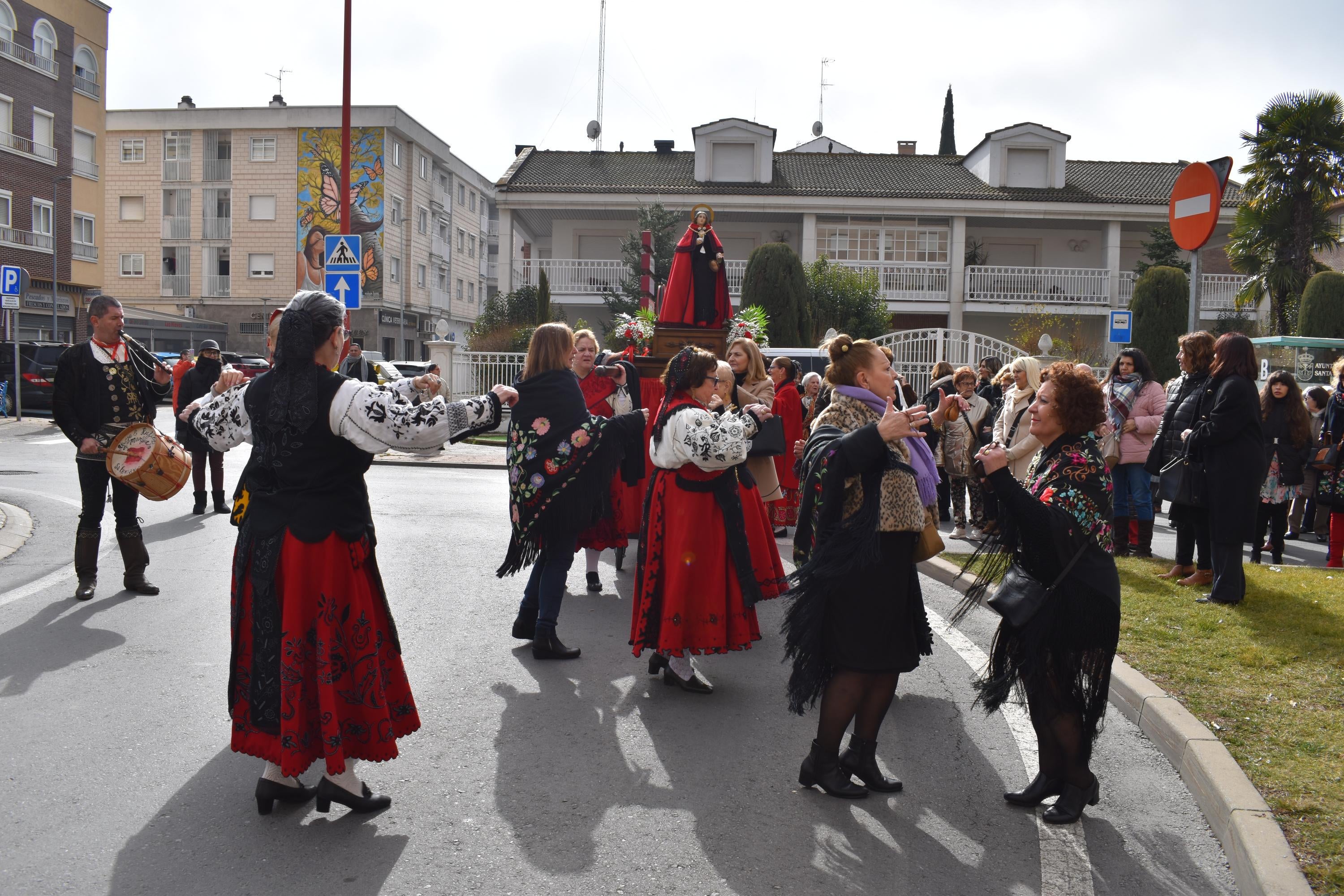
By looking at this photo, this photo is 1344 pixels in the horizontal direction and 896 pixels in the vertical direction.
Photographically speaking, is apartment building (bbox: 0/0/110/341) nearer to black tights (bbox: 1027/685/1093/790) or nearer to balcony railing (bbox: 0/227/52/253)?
balcony railing (bbox: 0/227/52/253)

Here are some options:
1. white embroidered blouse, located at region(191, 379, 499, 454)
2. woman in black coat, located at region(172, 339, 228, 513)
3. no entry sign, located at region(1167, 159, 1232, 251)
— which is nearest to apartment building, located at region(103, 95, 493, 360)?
woman in black coat, located at region(172, 339, 228, 513)

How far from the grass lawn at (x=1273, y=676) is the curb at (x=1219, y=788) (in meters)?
0.06

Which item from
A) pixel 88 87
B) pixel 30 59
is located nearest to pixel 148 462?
pixel 30 59

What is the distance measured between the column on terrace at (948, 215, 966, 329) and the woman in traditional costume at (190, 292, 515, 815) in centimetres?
3188

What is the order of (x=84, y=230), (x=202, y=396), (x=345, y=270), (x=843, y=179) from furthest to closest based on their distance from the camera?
(x=84, y=230), (x=843, y=179), (x=345, y=270), (x=202, y=396)

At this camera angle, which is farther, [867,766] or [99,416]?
[99,416]

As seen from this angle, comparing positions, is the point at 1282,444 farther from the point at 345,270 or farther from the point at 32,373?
the point at 32,373

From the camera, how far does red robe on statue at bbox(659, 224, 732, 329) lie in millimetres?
10477

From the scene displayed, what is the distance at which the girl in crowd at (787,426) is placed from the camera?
31.6 feet

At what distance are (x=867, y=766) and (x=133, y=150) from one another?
56839 mm

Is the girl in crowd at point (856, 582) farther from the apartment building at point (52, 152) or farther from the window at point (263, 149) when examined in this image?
the window at point (263, 149)

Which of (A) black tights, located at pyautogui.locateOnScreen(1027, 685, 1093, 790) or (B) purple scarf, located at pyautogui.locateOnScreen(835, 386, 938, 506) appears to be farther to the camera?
(B) purple scarf, located at pyautogui.locateOnScreen(835, 386, 938, 506)

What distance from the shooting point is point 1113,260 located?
34562 millimetres

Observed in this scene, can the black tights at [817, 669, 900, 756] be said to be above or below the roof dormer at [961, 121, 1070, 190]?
below
